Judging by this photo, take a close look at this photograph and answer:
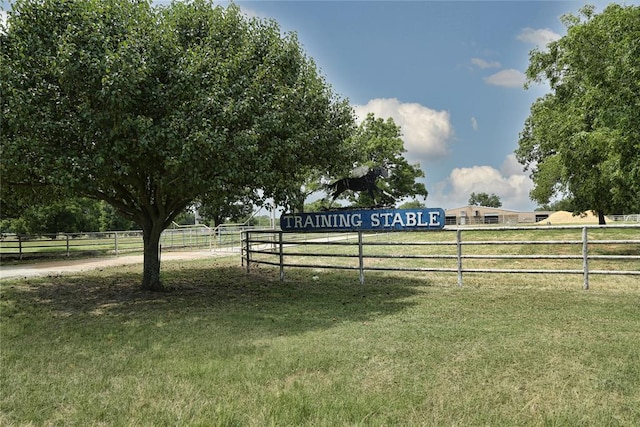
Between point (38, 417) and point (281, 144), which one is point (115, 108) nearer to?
point (281, 144)

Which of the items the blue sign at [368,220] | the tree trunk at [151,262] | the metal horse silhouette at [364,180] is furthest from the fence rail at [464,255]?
the tree trunk at [151,262]

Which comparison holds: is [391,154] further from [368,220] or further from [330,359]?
[330,359]

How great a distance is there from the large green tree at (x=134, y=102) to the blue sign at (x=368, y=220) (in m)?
1.97

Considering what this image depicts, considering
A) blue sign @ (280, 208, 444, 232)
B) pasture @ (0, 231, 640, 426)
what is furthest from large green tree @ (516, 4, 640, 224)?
blue sign @ (280, 208, 444, 232)

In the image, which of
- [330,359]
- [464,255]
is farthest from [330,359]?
[464,255]

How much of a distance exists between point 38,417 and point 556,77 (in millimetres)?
19677

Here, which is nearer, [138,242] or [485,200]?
[138,242]

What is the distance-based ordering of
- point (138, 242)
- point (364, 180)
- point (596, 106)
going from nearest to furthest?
point (364, 180)
point (596, 106)
point (138, 242)

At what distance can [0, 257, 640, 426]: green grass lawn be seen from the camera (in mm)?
3246

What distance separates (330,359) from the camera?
4375mm

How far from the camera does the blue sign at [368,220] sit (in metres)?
8.75

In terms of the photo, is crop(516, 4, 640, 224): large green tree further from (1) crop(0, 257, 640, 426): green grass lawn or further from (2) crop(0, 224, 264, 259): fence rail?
(2) crop(0, 224, 264, 259): fence rail

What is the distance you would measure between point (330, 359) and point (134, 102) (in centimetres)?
500

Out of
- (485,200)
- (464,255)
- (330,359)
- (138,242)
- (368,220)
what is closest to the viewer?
(330,359)
